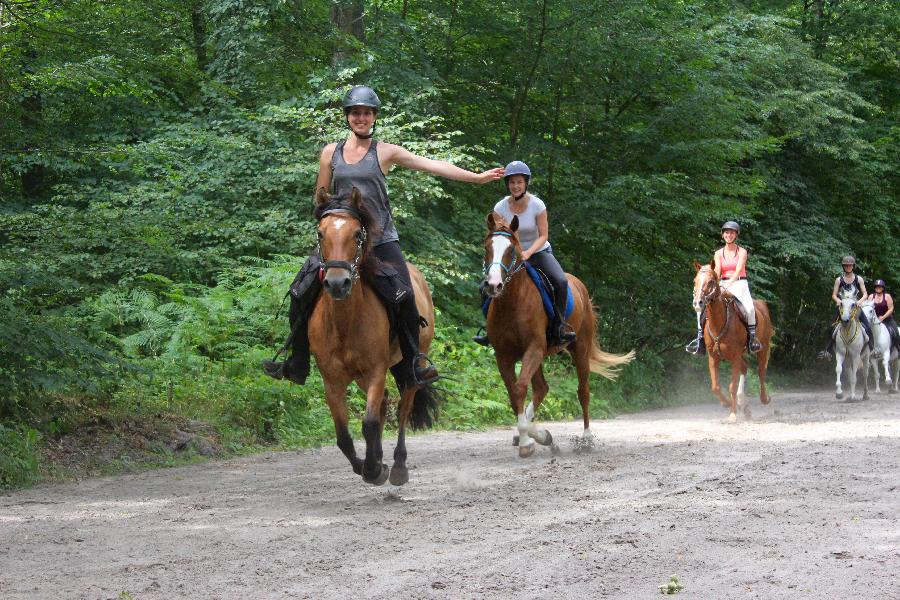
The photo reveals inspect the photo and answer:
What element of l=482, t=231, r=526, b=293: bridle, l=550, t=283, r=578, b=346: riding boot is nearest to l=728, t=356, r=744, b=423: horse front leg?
l=550, t=283, r=578, b=346: riding boot

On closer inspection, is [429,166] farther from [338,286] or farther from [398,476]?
[398,476]

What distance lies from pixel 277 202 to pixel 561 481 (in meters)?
9.81

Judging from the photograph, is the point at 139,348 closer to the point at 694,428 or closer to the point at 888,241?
the point at 694,428

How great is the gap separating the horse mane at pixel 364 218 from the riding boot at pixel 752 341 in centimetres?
1045

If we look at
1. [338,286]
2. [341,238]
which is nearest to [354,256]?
[341,238]

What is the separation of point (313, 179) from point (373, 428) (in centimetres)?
939

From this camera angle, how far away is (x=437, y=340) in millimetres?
17688

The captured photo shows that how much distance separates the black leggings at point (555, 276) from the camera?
11.8 m

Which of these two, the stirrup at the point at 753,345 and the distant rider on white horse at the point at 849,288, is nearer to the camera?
the stirrup at the point at 753,345

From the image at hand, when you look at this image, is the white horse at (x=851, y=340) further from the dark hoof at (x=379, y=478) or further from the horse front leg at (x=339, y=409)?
the horse front leg at (x=339, y=409)

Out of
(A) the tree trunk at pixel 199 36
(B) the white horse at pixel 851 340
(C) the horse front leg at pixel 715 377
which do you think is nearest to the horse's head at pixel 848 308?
(B) the white horse at pixel 851 340

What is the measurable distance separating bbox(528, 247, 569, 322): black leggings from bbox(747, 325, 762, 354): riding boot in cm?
637

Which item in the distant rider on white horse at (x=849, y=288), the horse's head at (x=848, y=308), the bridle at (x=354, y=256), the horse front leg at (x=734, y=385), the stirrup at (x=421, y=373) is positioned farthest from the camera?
the distant rider on white horse at (x=849, y=288)

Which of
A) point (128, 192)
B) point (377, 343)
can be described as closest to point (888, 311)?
point (128, 192)
